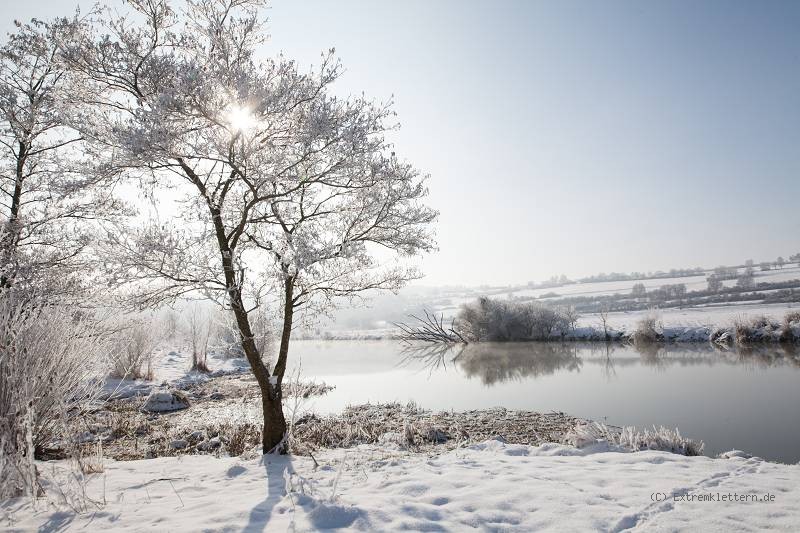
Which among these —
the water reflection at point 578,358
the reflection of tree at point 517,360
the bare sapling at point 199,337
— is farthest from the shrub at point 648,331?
the bare sapling at point 199,337

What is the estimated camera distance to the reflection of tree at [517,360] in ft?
55.4

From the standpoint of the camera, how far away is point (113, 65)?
5.45 meters

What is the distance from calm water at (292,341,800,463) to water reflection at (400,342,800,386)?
0.04 metres

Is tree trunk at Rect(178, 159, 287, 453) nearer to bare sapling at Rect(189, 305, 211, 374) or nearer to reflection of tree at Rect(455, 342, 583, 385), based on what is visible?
reflection of tree at Rect(455, 342, 583, 385)

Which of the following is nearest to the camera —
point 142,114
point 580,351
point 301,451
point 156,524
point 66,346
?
point 156,524

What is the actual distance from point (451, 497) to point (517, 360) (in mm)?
17725

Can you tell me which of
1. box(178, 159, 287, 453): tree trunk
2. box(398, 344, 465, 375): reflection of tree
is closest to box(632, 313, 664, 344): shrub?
box(398, 344, 465, 375): reflection of tree

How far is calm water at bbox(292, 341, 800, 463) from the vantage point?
8383 millimetres

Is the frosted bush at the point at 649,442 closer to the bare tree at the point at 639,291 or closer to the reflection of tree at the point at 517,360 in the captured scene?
the reflection of tree at the point at 517,360

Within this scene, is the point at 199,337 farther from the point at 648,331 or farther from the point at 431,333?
the point at 648,331

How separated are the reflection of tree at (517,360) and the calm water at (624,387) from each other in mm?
52

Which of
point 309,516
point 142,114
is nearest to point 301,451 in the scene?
point 309,516

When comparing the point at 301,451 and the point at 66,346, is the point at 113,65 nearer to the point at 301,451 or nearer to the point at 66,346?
the point at 66,346

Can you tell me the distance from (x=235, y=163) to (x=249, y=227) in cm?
172
